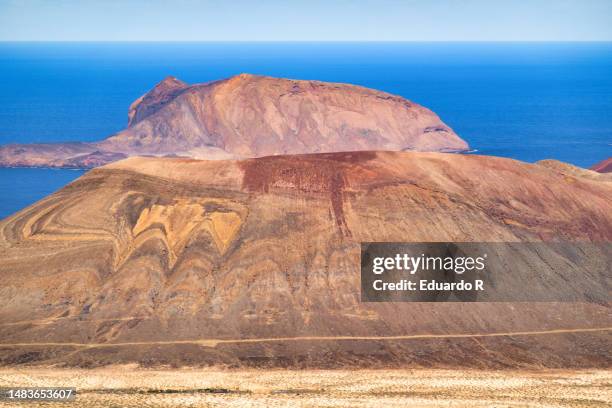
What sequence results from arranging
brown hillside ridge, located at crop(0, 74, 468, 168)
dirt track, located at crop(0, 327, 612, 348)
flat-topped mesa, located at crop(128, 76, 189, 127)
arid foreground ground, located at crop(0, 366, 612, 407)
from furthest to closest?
flat-topped mesa, located at crop(128, 76, 189, 127)
brown hillside ridge, located at crop(0, 74, 468, 168)
dirt track, located at crop(0, 327, 612, 348)
arid foreground ground, located at crop(0, 366, 612, 407)

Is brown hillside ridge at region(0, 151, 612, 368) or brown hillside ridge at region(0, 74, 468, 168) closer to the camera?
brown hillside ridge at region(0, 151, 612, 368)

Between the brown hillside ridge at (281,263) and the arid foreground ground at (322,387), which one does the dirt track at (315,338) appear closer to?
the brown hillside ridge at (281,263)

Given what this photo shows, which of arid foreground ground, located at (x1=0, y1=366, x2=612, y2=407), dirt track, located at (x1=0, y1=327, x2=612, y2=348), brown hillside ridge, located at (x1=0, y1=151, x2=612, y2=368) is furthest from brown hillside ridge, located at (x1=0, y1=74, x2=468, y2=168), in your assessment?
arid foreground ground, located at (x1=0, y1=366, x2=612, y2=407)

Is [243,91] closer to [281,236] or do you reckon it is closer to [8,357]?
[281,236]

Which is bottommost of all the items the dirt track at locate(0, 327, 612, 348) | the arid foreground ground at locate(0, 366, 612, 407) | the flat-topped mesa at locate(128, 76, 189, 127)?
the dirt track at locate(0, 327, 612, 348)

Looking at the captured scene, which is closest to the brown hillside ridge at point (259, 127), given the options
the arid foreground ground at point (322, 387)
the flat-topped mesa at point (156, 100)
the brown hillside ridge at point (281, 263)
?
the flat-topped mesa at point (156, 100)

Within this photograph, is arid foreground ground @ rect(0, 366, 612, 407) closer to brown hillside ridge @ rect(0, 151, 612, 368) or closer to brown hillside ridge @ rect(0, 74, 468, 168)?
brown hillside ridge @ rect(0, 151, 612, 368)

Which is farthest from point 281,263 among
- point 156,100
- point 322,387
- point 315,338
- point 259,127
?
point 156,100

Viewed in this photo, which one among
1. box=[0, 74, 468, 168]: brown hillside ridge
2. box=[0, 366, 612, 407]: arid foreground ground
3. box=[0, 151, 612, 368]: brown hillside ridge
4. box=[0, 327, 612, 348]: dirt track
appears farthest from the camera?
box=[0, 74, 468, 168]: brown hillside ridge
